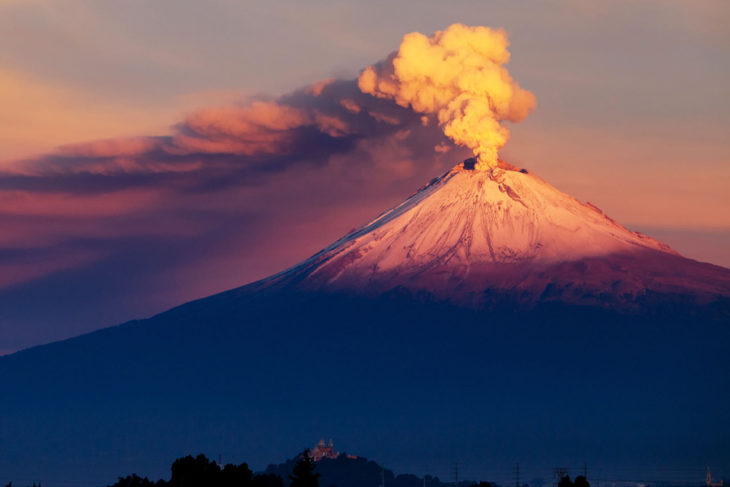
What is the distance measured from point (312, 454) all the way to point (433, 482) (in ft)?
52.9

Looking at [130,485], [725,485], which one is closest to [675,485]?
[725,485]

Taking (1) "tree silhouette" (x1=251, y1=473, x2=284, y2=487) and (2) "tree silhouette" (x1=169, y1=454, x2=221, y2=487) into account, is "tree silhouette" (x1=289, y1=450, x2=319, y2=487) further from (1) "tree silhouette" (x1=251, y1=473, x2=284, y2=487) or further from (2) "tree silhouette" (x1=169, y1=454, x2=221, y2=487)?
(1) "tree silhouette" (x1=251, y1=473, x2=284, y2=487)

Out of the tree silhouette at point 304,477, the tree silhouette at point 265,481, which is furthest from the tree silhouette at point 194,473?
the tree silhouette at point 304,477

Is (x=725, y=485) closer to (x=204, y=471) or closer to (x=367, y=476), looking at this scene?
(x=367, y=476)

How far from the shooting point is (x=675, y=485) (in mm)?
190250

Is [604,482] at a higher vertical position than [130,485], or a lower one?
higher

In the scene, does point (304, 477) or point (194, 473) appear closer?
point (304, 477)

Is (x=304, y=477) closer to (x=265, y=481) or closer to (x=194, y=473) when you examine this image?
(x=194, y=473)

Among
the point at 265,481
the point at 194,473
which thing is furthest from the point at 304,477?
the point at 265,481

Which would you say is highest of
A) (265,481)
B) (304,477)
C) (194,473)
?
(265,481)

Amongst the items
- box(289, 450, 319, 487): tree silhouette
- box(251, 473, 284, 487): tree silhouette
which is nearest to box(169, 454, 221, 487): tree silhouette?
box(251, 473, 284, 487): tree silhouette

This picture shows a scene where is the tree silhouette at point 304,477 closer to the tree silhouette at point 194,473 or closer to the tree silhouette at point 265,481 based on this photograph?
the tree silhouette at point 194,473

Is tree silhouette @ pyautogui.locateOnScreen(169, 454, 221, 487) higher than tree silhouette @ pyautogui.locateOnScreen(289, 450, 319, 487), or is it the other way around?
tree silhouette @ pyautogui.locateOnScreen(169, 454, 221, 487)

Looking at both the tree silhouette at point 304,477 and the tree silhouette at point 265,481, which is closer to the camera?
the tree silhouette at point 304,477
